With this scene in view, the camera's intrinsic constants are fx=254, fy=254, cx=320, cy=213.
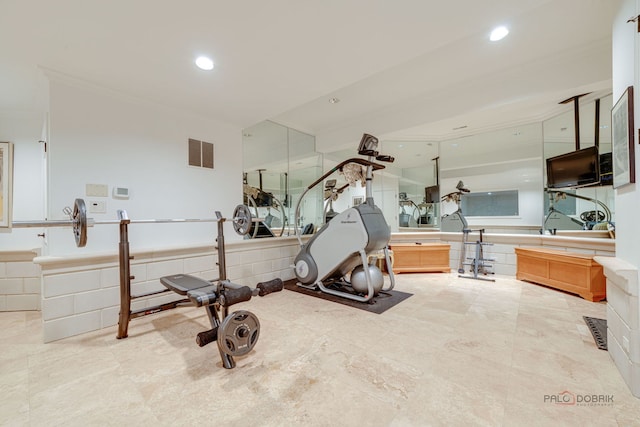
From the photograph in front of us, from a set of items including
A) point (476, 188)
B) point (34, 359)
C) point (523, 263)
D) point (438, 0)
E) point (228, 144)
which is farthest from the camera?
point (476, 188)

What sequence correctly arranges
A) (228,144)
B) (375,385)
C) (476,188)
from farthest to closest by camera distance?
(476,188) → (228,144) → (375,385)

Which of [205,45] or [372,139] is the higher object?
[205,45]

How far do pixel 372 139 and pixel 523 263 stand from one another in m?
3.17

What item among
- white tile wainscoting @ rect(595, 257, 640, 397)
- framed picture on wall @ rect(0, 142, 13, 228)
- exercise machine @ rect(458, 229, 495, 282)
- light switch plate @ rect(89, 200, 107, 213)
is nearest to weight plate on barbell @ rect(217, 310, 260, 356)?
light switch plate @ rect(89, 200, 107, 213)

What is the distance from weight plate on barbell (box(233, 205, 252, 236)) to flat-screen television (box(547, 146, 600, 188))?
14.1 feet

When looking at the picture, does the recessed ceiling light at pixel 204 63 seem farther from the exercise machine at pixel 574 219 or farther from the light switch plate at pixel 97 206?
the exercise machine at pixel 574 219

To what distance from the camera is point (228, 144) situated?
362 centimetres

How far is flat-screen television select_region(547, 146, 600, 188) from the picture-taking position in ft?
10.7


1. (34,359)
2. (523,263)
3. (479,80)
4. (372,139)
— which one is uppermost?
(479,80)

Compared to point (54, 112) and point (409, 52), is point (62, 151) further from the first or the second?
point (409, 52)

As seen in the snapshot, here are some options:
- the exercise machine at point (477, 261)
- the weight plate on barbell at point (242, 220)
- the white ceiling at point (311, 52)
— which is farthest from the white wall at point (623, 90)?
the weight plate on barbell at point (242, 220)

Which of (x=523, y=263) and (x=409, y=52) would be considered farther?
(x=523, y=263)

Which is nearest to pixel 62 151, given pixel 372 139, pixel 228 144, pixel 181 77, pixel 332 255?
pixel 181 77

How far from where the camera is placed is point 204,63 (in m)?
2.27
